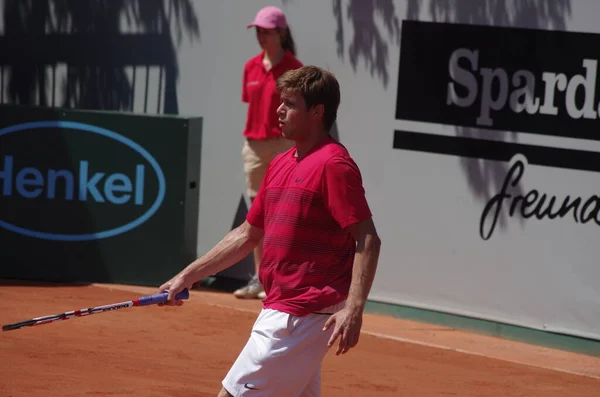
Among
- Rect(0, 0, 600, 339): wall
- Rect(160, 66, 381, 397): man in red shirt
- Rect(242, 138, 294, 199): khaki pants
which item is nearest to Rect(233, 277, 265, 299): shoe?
Rect(0, 0, 600, 339): wall

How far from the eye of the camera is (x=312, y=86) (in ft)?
15.8

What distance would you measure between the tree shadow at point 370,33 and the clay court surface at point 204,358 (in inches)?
86.9

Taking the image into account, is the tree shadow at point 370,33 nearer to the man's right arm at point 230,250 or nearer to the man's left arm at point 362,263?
the man's right arm at point 230,250

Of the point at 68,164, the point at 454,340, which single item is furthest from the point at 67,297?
the point at 454,340

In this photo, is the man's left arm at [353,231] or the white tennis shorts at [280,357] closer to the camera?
the man's left arm at [353,231]

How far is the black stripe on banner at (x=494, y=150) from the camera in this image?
29.2ft

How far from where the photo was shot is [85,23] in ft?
36.7

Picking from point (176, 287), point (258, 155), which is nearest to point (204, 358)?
point (258, 155)

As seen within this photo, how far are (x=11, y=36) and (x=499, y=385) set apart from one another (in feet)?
20.8

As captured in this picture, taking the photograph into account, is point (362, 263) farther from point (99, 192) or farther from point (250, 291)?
point (99, 192)

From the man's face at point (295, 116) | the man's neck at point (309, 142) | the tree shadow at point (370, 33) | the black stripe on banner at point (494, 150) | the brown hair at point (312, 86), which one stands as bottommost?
the black stripe on banner at point (494, 150)

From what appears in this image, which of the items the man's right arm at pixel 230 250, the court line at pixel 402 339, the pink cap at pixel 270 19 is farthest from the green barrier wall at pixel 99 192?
the man's right arm at pixel 230 250

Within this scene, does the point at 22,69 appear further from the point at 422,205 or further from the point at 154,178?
the point at 422,205

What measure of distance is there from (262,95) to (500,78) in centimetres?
209
